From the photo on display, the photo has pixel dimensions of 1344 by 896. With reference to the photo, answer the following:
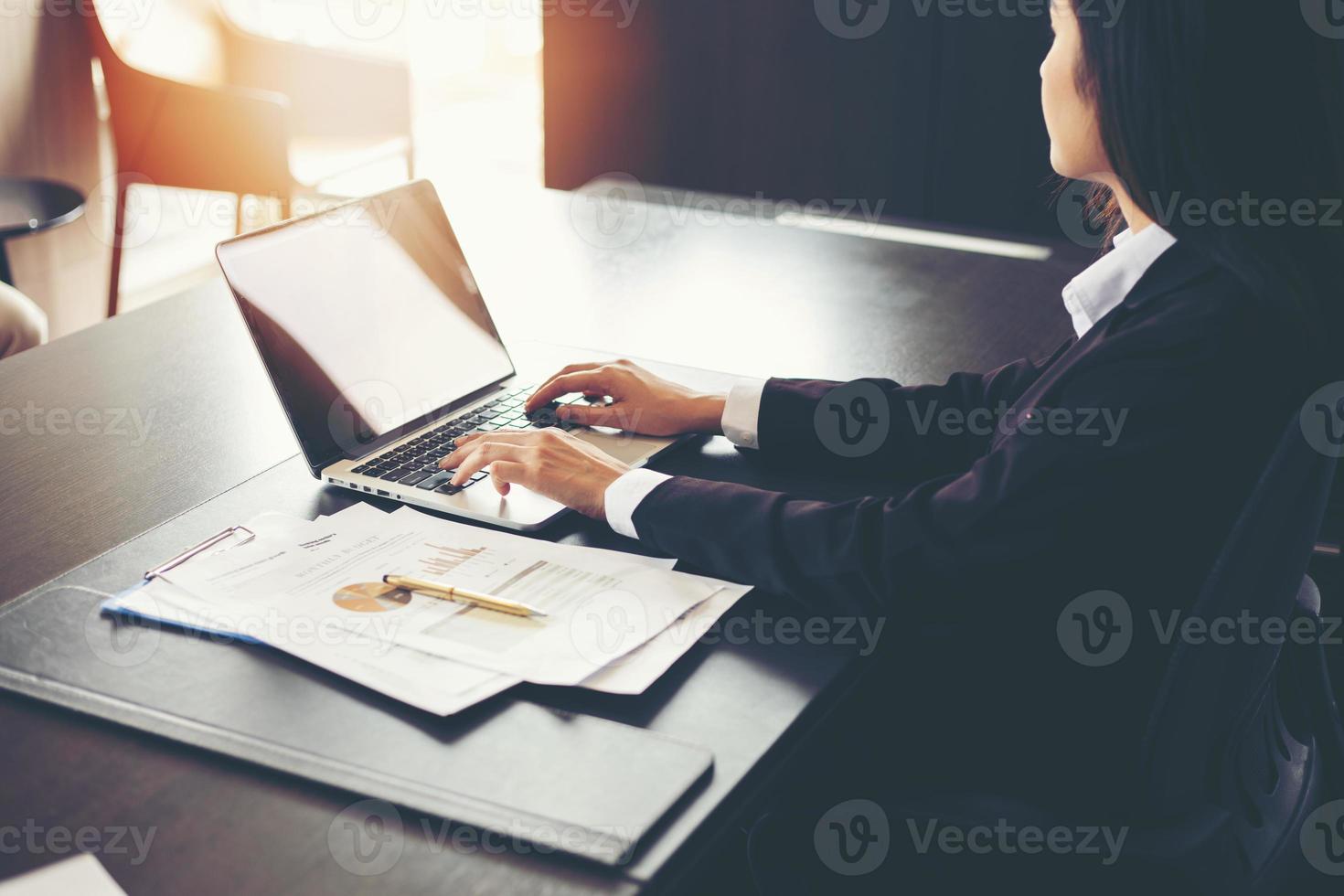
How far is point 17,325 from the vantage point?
7.68 ft

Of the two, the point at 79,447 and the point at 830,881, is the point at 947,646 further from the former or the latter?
the point at 79,447

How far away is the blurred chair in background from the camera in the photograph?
7.57ft

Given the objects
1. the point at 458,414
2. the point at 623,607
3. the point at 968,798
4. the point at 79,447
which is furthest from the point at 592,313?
the point at 968,798

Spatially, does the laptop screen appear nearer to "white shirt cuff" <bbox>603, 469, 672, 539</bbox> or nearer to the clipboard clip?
the clipboard clip

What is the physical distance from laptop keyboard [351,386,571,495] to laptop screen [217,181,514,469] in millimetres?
27

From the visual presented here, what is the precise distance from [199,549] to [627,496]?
36 centimetres

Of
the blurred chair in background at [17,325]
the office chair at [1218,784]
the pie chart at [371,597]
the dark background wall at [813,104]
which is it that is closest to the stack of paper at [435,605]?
the pie chart at [371,597]

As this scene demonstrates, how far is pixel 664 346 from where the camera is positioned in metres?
1.56

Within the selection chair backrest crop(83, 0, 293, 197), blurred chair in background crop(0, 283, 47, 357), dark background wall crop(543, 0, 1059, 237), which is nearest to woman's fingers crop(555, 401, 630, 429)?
blurred chair in background crop(0, 283, 47, 357)

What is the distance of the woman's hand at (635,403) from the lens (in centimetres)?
131

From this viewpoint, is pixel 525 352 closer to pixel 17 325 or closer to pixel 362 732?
pixel 362 732

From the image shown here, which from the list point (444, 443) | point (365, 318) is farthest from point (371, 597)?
point (365, 318)

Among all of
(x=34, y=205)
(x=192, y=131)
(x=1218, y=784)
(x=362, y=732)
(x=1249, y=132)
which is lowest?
(x=1218, y=784)

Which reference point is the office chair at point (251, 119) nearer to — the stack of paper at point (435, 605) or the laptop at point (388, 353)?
the laptop at point (388, 353)
